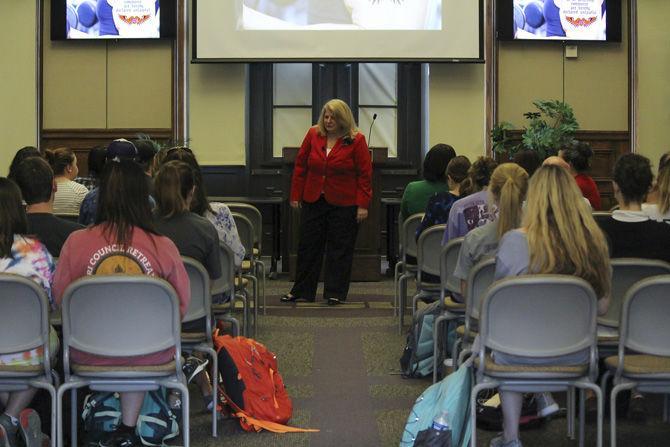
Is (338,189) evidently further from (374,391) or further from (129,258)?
(129,258)

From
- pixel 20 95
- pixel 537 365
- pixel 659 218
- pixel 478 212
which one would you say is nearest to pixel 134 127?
pixel 20 95

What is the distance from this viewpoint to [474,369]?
400 centimetres

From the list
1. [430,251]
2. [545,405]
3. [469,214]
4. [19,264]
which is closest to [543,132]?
[430,251]

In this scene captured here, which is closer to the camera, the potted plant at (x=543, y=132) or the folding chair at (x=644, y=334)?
the folding chair at (x=644, y=334)

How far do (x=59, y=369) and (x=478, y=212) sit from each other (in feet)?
7.38

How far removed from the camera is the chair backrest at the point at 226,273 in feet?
16.8

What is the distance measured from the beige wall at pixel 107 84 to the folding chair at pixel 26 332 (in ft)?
24.4

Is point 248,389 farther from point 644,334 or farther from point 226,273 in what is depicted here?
point 644,334

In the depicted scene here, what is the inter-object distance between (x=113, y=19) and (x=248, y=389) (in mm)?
6885

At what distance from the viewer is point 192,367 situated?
182 inches

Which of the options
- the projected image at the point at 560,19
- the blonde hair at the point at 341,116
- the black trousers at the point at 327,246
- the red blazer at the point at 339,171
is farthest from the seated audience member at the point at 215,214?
the projected image at the point at 560,19

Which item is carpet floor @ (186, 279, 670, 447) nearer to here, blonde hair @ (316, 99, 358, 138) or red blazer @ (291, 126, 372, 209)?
red blazer @ (291, 126, 372, 209)

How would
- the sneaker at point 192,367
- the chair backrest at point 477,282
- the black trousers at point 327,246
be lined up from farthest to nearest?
the black trousers at point 327,246 < the sneaker at point 192,367 < the chair backrest at point 477,282

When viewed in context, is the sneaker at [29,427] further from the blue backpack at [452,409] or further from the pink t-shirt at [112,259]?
the blue backpack at [452,409]
